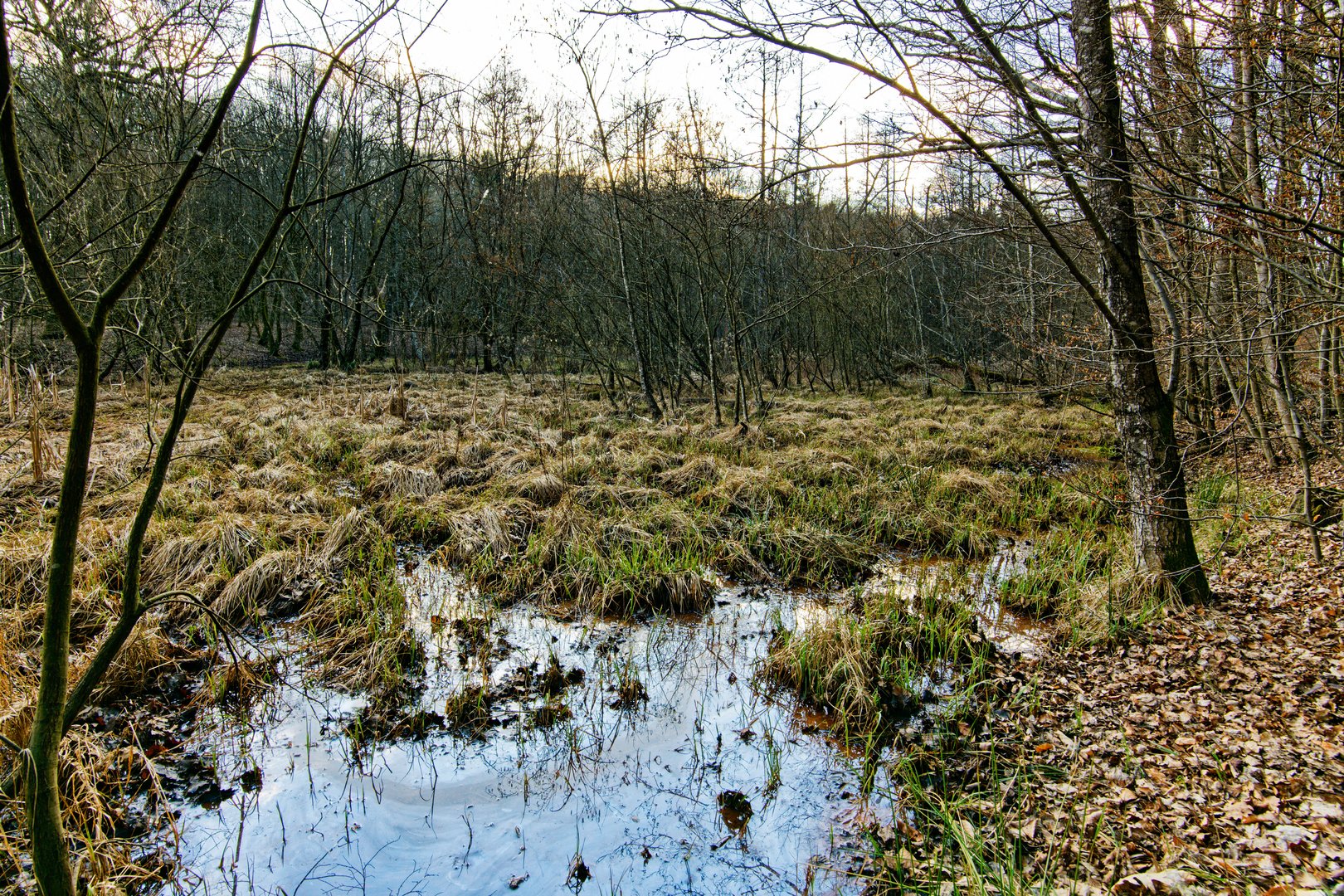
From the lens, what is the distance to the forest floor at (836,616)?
240 centimetres

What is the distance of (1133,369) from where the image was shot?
11.9ft

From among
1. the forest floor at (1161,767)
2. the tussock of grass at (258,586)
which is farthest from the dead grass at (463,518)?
→ the forest floor at (1161,767)

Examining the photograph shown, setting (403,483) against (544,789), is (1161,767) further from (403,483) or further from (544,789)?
(403,483)

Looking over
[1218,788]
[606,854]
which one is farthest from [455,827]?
[1218,788]

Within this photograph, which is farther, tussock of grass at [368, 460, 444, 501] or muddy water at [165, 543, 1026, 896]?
tussock of grass at [368, 460, 444, 501]

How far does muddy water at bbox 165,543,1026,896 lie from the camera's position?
243 cm

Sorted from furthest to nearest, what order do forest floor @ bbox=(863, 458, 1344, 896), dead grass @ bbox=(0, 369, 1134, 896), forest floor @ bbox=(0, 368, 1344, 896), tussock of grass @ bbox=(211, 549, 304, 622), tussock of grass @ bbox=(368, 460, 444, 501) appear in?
tussock of grass @ bbox=(368, 460, 444, 501)
tussock of grass @ bbox=(211, 549, 304, 622)
dead grass @ bbox=(0, 369, 1134, 896)
forest floor @ bbox=(0, 368, 1344, 896)
forest floor @ bbox=(863, 458, 1344, 896)

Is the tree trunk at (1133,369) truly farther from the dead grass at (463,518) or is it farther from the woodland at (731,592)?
the dead grass at (463,518)

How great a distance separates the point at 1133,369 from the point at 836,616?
83.0 inches

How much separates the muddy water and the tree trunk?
2.25 meters

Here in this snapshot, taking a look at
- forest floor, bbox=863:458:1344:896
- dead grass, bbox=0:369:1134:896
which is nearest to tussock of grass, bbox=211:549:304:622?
dead grass, bbox=0:369:1134:896

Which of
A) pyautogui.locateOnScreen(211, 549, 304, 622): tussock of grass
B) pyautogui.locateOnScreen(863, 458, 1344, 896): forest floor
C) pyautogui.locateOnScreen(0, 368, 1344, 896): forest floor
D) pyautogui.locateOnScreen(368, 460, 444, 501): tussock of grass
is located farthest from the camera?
pyautogui.locateOnScreen(368, 460, 444, 501): tussock of grass

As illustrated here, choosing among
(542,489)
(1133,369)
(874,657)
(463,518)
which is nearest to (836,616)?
(874,657)

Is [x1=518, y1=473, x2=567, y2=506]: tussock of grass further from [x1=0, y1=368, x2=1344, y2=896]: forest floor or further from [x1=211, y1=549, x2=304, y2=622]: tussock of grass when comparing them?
[x1=211, y1=549, x2=304, y2=622]: tussock of grass
